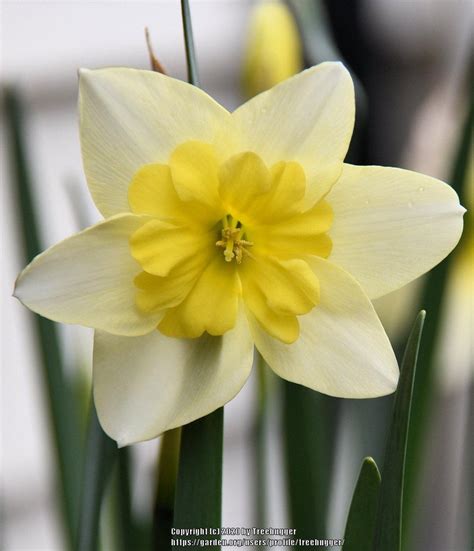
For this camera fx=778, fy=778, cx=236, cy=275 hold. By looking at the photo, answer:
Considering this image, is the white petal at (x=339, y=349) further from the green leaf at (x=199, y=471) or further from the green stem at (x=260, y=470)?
the green stem at (x=260, y=470)

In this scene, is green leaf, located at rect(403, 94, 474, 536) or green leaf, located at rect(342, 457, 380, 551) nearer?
green leaf, located at rect(342, 457, 380, 551)

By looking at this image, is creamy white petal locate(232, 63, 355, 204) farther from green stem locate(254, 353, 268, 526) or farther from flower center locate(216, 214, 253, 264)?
green stem locate(254, 353, 268, 526)

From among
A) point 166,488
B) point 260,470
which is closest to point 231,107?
point 260,470

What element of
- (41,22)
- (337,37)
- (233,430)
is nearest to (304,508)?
(41,22)

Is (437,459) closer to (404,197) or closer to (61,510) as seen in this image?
(61,510)

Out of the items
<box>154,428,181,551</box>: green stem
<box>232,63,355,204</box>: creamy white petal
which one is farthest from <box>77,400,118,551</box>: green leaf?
<box>232,63,355,204</box>: creamy white petal

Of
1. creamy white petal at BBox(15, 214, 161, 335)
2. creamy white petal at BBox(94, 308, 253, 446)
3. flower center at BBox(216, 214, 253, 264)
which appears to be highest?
flower center at BBox(216, 214, 253, 264)
